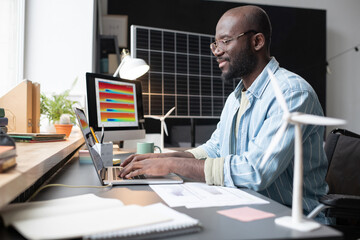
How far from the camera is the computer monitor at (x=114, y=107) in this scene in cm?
166

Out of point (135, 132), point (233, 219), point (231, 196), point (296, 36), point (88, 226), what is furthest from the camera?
point (296, 36)

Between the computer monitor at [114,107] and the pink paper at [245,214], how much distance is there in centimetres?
100

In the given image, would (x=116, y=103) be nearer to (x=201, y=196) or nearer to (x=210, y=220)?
(x=201, y=196)

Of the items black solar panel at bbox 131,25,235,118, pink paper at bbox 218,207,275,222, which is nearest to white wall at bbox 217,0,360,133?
black solar panel at bbox 131,25,235,118

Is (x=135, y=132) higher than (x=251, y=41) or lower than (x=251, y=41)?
lower

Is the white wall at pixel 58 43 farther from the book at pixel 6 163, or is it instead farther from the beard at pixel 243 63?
the book at pixel 6 163

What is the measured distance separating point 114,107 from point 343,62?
12.4 ft

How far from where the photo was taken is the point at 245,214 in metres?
0.71

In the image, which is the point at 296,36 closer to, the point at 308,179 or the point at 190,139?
the point at 190,139

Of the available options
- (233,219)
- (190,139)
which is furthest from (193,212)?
(190,139)

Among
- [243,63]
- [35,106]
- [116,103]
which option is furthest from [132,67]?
[243,63]

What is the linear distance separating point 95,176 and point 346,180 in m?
1.05

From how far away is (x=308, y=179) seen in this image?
1142 millimetres

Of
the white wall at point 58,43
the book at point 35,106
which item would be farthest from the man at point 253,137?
the white wall at point 58,43
